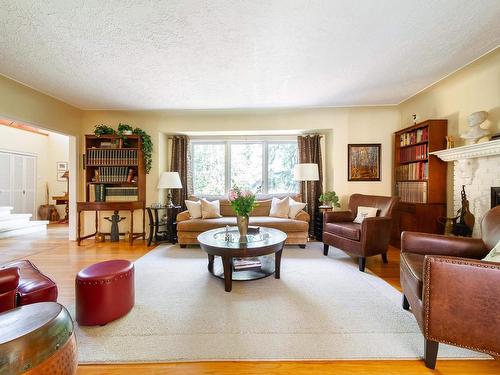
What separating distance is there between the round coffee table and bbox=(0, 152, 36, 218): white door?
6668mm

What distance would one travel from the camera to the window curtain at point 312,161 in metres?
4.54

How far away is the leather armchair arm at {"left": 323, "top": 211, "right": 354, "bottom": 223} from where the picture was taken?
11.3 feet

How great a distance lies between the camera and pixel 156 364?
4.59ft

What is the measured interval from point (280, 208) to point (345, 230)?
1356mm

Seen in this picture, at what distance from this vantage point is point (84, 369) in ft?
4.45

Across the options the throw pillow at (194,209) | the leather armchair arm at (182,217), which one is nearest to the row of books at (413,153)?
the throw pillow at (194,209)

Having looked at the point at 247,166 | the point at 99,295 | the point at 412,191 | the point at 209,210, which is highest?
the point at 247,166

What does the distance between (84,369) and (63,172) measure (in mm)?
7615

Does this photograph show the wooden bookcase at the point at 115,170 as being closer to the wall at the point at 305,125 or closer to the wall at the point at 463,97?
the wall at the point at 305,125

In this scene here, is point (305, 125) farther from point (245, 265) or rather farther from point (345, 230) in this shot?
point (245, 265)

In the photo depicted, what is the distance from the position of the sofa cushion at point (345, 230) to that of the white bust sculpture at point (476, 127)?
1.72 metres

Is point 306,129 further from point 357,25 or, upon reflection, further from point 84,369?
point 84,369

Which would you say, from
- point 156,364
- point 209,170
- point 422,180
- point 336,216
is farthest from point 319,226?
point 156,364

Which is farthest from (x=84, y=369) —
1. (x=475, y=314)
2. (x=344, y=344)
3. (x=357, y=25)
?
(x=357, y=25)
